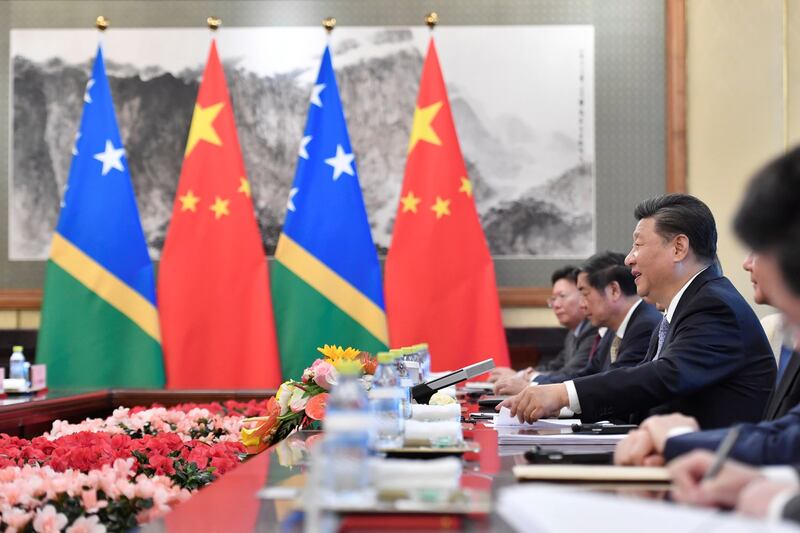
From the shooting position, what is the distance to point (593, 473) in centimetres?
162

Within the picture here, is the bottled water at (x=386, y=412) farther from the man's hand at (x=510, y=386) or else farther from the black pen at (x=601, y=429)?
the man's hand at (x=510, y=386)

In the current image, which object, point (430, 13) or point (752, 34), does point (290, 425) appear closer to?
point (752, 34)

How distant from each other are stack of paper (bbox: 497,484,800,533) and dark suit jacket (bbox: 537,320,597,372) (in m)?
4.55

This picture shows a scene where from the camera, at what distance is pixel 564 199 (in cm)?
707

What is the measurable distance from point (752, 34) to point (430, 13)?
7.65 feet

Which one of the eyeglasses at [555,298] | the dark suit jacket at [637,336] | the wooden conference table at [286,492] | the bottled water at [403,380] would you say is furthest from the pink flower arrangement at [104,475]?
the eyeglasses at [555,298]

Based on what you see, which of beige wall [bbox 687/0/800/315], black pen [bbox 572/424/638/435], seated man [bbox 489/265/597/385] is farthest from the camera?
seated man [bbox 489/265/597/385]

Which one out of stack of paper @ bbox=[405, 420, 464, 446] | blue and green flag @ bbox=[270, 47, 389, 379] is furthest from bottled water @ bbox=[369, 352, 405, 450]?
blue and green flag @ bbox=[270, 47, 389, 379]

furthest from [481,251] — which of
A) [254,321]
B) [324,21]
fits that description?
[324,21]

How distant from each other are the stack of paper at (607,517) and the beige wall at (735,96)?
4.03m

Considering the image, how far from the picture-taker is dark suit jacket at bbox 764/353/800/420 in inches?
94.0

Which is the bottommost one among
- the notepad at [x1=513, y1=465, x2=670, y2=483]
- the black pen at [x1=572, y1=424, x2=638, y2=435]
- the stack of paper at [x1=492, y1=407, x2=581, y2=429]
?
the stack of paper at [x1=492, y1=407, x2=581, y2=429]

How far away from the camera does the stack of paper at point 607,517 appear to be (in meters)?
1.08

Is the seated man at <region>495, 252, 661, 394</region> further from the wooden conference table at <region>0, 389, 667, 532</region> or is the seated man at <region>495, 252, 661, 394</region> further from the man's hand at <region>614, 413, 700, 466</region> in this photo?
the man's hand at <region>614, 413, 700, 466</region>
